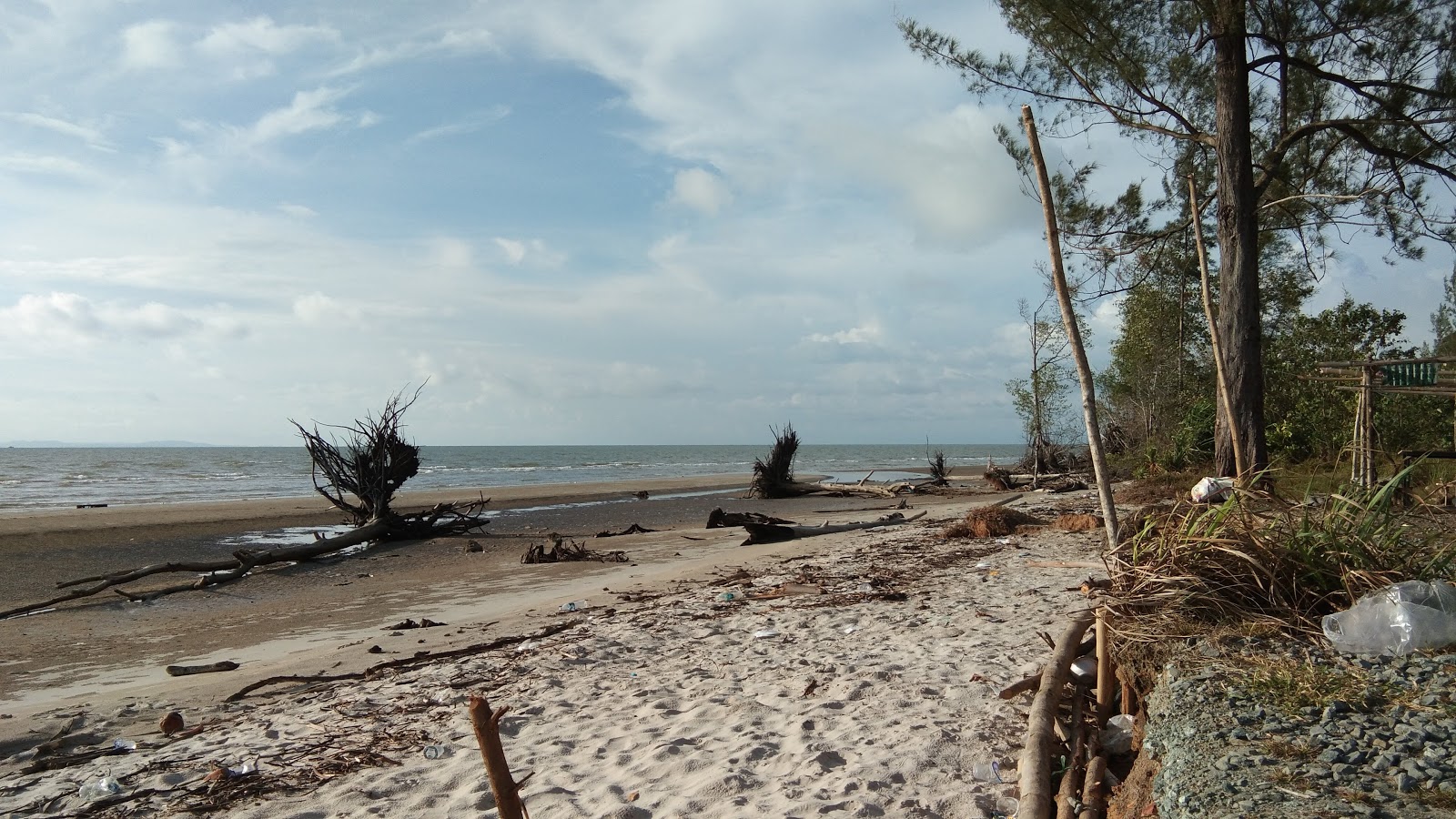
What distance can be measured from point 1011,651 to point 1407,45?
9.00 m

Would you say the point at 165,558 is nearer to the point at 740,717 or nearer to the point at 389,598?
the point at 389,598

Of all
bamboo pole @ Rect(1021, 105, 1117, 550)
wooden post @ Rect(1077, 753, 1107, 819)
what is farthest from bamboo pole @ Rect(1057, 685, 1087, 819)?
bamboo pole @ Rect(1021, 105, 1117, 550)

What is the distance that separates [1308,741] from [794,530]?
10.7 metres

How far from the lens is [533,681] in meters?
4.95

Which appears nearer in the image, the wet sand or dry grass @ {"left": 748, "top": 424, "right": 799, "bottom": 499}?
the wet sand

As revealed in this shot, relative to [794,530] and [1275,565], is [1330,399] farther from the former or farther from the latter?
[1275,565]

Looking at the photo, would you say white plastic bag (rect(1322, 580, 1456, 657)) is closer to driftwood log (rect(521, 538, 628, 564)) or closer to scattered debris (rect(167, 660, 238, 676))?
scattered debris (rect(167, 660, 238, 676))

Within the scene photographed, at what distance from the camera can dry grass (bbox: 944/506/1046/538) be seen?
10.8m

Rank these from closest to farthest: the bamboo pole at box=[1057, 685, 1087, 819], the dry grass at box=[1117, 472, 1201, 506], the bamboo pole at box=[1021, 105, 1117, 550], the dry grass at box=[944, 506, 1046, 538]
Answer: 1. the bamboo pole at box=[1057, 685, 1087, 819]
2. the bamboo pole at box=[1021, 105, 1117, 550]
3. the dry grass at box=[944, 506, 1046, 538]
4. the dry grass at box=[1117, 472, 1201, 506]

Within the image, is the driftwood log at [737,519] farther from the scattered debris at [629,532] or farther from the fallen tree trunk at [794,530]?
the scattered debris at [629,532]

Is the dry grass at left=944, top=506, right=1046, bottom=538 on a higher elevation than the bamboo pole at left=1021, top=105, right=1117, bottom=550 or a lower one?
lower

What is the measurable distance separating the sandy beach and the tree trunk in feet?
7.47

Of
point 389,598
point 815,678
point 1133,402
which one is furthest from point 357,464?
point 1133,402

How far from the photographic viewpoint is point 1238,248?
9.26 m
